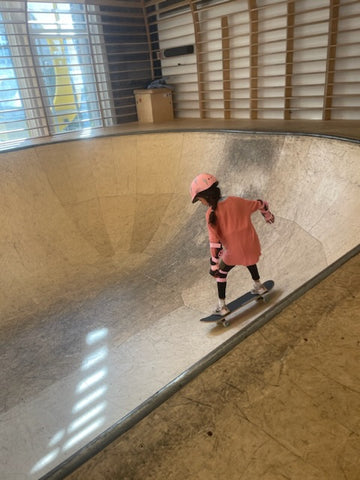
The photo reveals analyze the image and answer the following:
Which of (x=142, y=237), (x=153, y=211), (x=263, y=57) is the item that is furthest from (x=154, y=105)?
(x=142, y=237)

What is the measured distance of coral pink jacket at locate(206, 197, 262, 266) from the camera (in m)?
2.89

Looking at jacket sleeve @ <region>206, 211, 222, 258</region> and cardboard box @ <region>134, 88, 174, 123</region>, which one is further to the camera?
cardboard box @ <region>134, 88, 174, 123</region>

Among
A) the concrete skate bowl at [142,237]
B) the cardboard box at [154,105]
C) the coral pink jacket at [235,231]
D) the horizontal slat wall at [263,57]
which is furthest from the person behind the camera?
the cardboard box at [154,105]

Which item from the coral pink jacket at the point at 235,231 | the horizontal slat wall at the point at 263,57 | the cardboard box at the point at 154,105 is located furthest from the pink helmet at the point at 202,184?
the cardboard box at the point at 154,105

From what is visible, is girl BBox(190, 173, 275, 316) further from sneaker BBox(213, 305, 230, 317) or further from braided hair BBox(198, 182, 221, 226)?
sneaker BBox(213, 305, 230, 317)


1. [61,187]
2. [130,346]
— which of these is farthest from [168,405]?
[61,187]

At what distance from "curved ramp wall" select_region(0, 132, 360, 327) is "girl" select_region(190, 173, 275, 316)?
68 cm

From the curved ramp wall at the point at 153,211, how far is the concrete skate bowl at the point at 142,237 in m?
0.02

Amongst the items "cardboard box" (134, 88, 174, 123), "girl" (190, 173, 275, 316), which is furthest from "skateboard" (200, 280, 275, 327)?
"cardboard box" (134, 88, 174, 123)

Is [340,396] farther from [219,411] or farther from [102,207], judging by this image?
[102,207]

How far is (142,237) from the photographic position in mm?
5863

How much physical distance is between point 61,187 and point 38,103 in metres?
3.50

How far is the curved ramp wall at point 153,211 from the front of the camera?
4039mm

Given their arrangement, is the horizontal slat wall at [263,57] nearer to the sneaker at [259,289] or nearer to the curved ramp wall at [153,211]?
the curved ramp wall at [153,211]
